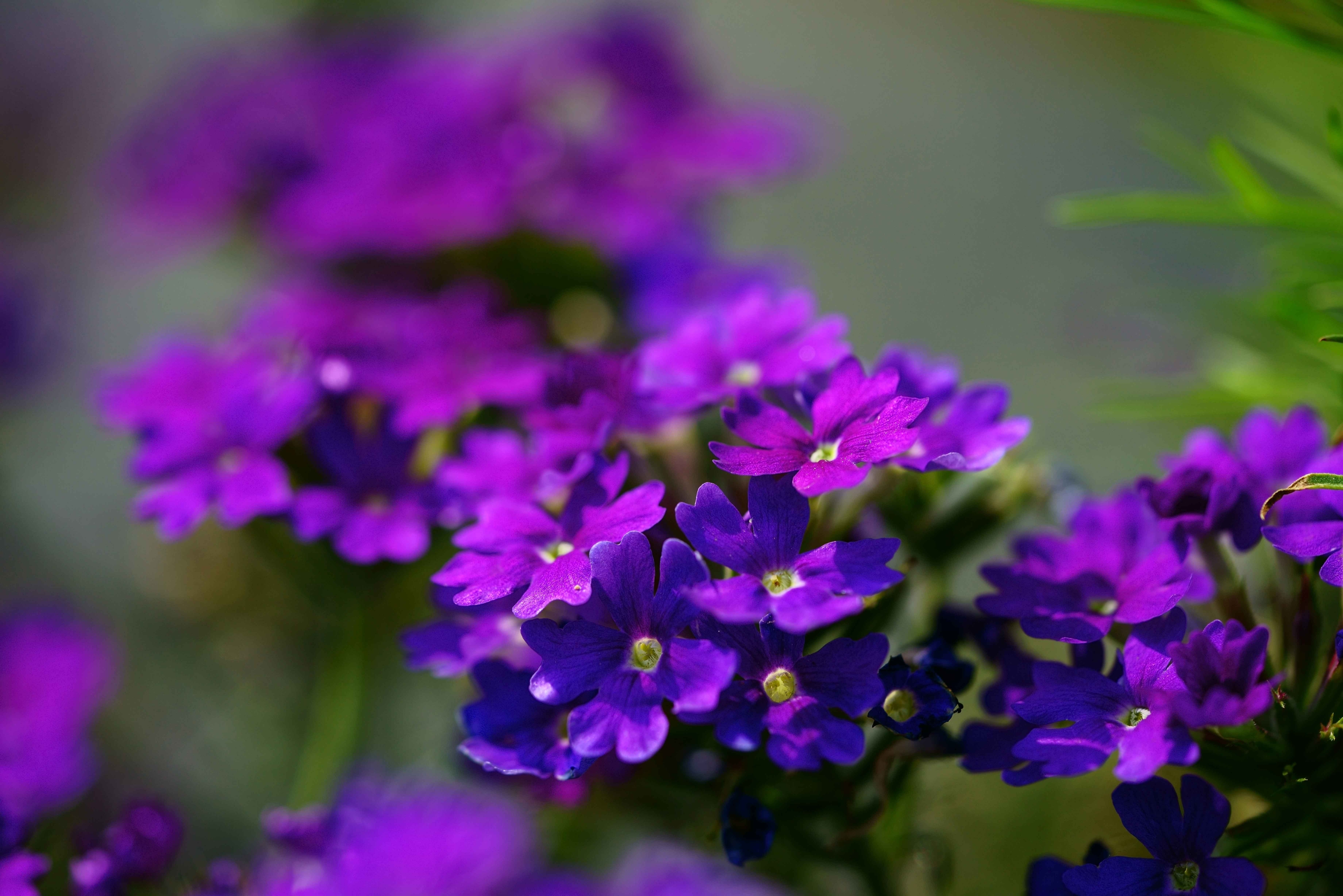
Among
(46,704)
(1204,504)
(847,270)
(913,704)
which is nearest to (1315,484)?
(1204,504)

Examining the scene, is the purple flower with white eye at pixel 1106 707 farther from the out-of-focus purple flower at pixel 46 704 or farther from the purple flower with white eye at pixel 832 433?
the out-of-focus purple flower at pixel 46 704

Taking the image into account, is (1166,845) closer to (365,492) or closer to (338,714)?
(365,492)

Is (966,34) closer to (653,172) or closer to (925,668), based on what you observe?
(653,172)

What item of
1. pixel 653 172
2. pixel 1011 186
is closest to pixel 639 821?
pixel 653 172

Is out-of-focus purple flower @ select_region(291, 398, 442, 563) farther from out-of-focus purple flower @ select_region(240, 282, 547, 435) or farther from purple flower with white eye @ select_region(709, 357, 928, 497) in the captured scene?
purple flower with white eye @ select_region(709, 357, 928, 497)

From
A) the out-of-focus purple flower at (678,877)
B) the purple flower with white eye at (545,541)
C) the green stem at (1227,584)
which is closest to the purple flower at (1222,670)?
the green stem at (1227,584)
